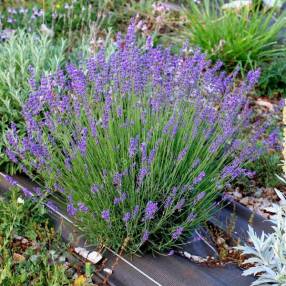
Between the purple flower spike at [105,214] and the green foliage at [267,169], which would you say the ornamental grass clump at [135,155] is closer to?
the purple flower spike at [105,214]

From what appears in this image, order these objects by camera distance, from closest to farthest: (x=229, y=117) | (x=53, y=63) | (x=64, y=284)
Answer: (x=64, y=284) → (x=229, y=117) → (x=53, y=63)

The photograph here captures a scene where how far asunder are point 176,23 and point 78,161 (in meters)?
3.61

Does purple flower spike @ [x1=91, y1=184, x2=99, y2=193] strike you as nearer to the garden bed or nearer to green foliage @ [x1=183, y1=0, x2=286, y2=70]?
the garden bed

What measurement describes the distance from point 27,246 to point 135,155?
2.99 ft

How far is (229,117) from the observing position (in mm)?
3307

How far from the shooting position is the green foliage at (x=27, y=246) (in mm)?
3000

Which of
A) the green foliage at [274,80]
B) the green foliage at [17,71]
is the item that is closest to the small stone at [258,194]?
the green foliage at [274,80]

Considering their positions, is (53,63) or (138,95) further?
(53,63)

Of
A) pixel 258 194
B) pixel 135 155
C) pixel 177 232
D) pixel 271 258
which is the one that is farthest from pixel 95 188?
pixel 258 194

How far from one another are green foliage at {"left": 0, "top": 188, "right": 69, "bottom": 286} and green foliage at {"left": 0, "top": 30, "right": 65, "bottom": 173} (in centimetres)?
45

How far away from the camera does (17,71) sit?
14.0 feet

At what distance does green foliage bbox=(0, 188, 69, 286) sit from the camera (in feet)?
9.84

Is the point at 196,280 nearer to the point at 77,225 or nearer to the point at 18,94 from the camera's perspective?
the point at 77,225

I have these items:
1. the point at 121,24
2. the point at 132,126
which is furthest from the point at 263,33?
the point at 132,126
